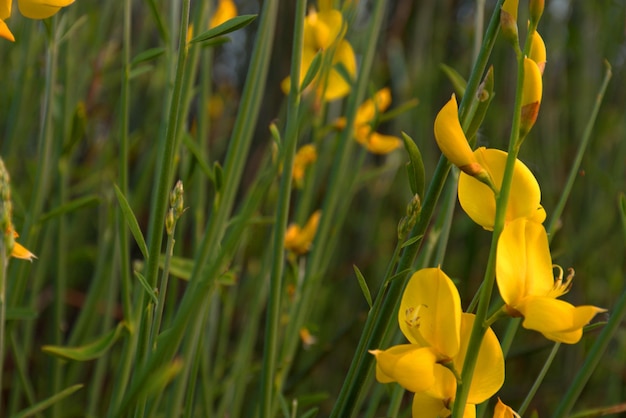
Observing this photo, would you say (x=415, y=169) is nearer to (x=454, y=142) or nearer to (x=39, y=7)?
(x=454, y=142)

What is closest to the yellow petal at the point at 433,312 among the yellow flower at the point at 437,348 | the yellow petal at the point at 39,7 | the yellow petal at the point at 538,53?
the yellow flower at the point at 437,348

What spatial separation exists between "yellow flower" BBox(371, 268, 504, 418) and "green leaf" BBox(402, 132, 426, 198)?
0.05 metres

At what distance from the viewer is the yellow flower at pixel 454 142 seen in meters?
0.34

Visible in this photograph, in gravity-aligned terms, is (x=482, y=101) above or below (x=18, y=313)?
above

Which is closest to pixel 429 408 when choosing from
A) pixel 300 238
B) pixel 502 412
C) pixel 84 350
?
pixel 502 412

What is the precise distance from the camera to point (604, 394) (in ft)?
4.00

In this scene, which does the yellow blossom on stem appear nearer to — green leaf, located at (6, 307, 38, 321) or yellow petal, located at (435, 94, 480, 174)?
yellow petal, located at (435, 94, 480, 174)

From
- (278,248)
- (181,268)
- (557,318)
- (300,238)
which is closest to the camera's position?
(557,318)

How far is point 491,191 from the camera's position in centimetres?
37

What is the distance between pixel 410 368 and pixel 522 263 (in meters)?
0.07

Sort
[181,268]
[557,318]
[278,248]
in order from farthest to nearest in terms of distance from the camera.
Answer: [181,268], [278,248], [557,318]

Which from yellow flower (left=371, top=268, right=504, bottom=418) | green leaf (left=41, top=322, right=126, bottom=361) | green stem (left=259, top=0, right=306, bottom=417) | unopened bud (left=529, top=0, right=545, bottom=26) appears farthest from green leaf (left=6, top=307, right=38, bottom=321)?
unopened bud (left=529, top=0, right=545, bottom=26)

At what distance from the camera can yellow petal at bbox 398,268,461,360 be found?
0.37m

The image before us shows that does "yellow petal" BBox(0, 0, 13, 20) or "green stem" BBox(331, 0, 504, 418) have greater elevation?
"yellow petal" BBox(0, 0, 13, 20)
